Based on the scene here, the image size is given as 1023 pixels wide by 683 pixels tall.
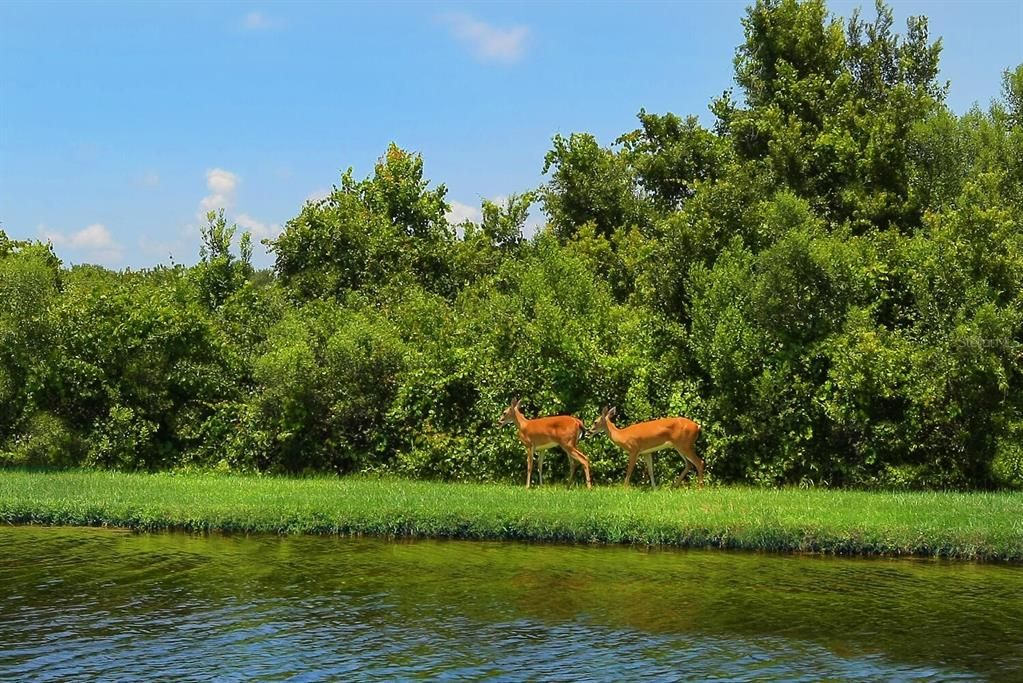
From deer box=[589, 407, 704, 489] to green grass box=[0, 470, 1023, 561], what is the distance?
0.85 meters

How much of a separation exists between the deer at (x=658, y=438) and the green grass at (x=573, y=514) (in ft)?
2.77

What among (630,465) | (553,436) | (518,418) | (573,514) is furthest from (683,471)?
(573,514)

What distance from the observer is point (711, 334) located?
2131 centimetres

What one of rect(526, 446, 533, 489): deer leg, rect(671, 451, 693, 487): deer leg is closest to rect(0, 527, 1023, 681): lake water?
rect(526, 446, 533, 489): deer leg

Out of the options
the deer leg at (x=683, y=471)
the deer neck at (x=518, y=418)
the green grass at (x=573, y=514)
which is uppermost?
the deer neck at (x=518, y=418)

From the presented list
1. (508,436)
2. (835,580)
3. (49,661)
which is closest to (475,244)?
(508,436)

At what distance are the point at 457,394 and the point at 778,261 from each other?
751cm

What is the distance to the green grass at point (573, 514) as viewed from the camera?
47.7 ft

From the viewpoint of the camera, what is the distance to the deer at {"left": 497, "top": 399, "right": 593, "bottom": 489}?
20141 millimetres

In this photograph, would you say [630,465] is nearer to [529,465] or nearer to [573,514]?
[529,465]

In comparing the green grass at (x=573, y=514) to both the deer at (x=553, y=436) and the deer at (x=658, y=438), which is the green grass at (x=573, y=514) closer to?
the deer at (x=658, y=438)

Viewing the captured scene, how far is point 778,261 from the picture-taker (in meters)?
20.6

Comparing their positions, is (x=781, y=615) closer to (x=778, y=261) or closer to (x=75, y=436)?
(x=778, y=261)

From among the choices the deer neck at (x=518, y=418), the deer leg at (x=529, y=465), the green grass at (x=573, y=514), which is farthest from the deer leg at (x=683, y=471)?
the deer neck at (x=518, y=418)
